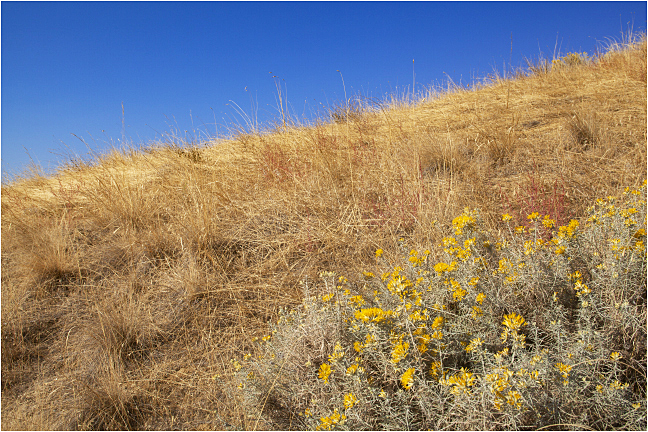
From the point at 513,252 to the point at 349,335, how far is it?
38.7 inches

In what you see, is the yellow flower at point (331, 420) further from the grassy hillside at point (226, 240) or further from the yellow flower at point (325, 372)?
the grassy hillside at point (226, 240)

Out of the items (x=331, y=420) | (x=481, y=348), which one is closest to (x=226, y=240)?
(x=331, y=420)

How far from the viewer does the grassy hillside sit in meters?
2.12

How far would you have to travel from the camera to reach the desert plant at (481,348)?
4.06 ft

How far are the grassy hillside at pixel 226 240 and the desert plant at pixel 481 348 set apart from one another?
0.58ft

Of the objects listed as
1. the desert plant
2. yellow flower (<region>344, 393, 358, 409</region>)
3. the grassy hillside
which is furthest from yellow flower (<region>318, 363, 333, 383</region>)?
the grassy hillside

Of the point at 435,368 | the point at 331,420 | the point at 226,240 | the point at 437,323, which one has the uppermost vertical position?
the point at 226,240

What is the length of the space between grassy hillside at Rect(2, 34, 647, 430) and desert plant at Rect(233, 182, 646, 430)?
0.58ft

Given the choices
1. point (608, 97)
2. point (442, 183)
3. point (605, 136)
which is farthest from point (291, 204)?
point (608, 97)

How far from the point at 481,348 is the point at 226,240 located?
6.98ft

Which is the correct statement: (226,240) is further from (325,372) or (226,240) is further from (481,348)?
(481,348)

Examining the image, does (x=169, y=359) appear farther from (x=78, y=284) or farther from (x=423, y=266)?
(x=423, y=266)

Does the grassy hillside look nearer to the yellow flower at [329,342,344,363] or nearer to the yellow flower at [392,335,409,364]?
the yellow flower at [329,342,344,363]

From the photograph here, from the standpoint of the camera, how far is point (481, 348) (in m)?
1.44
